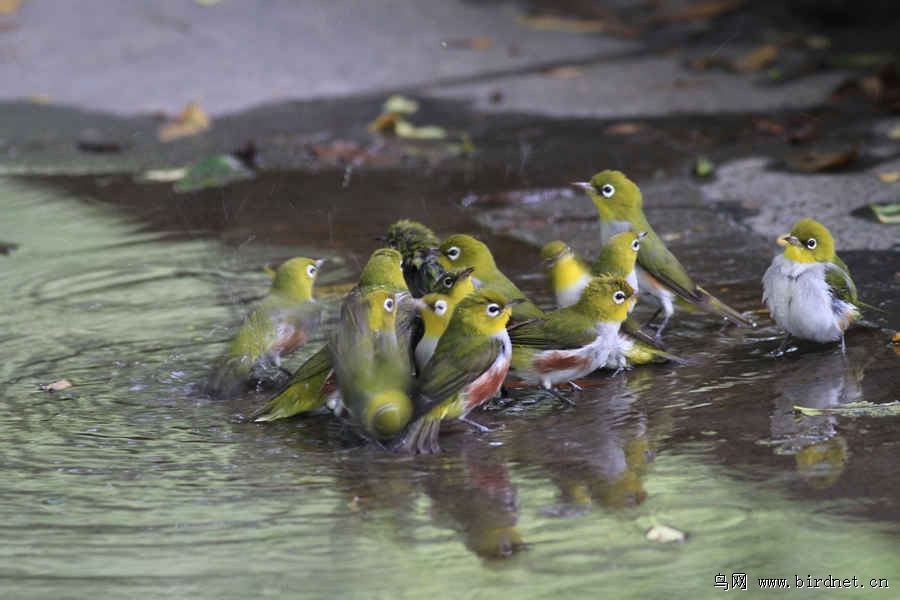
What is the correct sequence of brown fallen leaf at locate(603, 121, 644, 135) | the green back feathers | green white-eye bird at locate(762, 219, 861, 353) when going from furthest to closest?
1. brown fallen leaf at locate(603, 121, 644, 135)
2. the green back feathers
3. green white-eye bird at locate(762, 219, 861, 353)

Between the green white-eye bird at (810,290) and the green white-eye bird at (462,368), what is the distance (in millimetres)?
1096

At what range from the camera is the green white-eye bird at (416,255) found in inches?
196

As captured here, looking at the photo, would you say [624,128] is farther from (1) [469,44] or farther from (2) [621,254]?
(2) [621,254]

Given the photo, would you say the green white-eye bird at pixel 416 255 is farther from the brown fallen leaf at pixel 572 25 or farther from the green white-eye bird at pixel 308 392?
the brown fallen leaf at pixel 572 25

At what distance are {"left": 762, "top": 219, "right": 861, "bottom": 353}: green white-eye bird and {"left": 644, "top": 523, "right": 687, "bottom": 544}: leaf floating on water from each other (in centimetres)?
164

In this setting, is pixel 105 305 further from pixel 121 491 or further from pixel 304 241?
pixel 121 491

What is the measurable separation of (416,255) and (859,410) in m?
1.91

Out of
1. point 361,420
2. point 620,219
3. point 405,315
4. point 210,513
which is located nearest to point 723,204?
point 620,219

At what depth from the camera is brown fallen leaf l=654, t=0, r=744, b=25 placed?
11.8 metres

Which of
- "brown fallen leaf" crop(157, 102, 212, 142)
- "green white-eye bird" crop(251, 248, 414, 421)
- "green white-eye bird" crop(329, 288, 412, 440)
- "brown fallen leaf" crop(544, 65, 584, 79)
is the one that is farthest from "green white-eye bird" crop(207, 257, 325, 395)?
"brown fallen leaf" crop(544, 65, 584, 79)

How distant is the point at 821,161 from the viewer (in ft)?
24.1

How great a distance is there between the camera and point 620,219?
5410 millimetres

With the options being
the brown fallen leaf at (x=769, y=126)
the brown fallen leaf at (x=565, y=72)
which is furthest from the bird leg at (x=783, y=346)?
the brown fallen leaf at (x=565, y=72)

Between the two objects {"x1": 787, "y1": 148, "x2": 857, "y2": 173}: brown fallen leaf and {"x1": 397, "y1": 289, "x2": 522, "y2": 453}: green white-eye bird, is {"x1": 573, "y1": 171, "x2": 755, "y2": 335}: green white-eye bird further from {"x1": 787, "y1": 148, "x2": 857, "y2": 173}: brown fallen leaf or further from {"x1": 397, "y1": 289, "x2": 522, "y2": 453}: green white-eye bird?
{"x1": 787, "y1": 148, "x2": 857, "y2": 173}: brown fallen leaf
